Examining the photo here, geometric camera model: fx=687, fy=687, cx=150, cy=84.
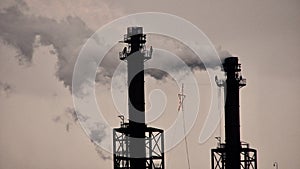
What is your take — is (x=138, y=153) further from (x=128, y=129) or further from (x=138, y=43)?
(x=138, y=43)

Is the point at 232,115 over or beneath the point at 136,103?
beneath

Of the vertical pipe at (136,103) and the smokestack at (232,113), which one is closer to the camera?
the vertical pipe at (136,103)

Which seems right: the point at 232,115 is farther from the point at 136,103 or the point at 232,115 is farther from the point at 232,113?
the point at 136,103

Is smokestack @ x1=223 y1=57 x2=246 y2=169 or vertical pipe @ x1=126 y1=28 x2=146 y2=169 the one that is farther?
smokestack @ x1=223 y1=57 x2=246 y2=169

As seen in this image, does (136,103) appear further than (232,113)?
No

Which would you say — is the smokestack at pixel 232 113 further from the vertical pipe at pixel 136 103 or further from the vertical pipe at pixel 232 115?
the vertical pipe at pixel 136 103

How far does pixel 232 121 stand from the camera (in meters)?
50.6

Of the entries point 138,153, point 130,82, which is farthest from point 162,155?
point 130,82

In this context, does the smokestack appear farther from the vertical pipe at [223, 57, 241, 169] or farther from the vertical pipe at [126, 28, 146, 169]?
the vertical pipe at [126, 28, 146, 169]

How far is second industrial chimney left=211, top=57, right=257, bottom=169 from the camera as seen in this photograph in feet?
166

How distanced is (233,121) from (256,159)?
145 inches

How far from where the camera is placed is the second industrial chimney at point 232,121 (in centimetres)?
5059

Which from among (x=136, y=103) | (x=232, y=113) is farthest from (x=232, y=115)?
(x=136, y=103)

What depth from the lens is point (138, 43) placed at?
4691cm
